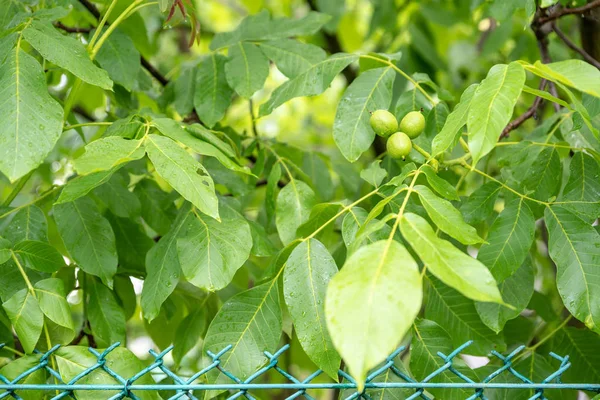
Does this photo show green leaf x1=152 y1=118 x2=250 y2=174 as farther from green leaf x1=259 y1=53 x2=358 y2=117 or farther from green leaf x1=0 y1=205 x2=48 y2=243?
green leaf x1=0 y1=205 x2=48 y2=243

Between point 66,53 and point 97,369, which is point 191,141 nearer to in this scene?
point 66,53

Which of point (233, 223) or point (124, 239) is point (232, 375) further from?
point (124, 239)

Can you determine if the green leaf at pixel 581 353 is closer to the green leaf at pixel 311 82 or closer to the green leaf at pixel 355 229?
the green leaf at pixel 355 229

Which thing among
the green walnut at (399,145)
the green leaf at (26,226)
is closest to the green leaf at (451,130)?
the green walnut at (399,145)

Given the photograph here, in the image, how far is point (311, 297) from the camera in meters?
1.08

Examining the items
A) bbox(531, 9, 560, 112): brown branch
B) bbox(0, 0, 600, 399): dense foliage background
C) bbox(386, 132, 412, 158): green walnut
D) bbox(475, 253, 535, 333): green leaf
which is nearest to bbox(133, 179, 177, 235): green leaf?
bbox(0, 0, 600, 399): dense foliage background

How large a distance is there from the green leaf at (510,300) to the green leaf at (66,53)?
0.80 m

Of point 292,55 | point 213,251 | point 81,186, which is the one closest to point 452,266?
point 213,251

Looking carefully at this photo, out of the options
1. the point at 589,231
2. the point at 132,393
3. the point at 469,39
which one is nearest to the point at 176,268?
the point at 132,393

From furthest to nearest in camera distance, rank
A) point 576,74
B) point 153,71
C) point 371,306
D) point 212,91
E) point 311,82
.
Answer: point 153,71 < point 212,91 < point 311,82 < point 576,74 < point 371,306

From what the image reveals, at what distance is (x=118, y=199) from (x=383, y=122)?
0.62 metres

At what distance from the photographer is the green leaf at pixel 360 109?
1274 mm

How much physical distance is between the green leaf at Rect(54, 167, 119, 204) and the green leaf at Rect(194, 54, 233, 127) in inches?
20.4

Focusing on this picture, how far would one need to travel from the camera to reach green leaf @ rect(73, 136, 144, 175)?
95 centimetres
